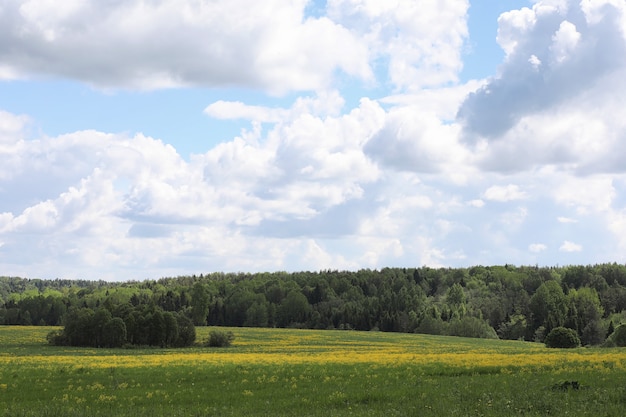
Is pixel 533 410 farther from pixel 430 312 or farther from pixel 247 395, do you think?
pixel 430 312

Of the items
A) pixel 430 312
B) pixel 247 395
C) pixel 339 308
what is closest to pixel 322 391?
pixel 247 395

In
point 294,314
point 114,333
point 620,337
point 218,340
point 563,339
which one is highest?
point 620,337

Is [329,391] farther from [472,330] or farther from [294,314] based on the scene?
[294,314]

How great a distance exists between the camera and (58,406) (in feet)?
80.9

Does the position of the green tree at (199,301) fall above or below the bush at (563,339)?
above

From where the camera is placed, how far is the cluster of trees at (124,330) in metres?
88.9

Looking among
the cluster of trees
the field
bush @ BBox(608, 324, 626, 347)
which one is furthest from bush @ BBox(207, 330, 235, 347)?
bush @ BBox(608, 324, 626, 347)

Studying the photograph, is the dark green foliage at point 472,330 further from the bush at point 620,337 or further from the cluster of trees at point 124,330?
the cluster of trees at point 124,330

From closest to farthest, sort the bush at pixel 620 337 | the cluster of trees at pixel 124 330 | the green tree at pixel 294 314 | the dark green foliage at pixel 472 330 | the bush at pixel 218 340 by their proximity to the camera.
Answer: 1. the bush at pixel 620 337
2. the bush at pixel 218 340
3. the cluster of trees at pixel 124 330
4. the dark green foliage at pixel 472 330
5. the green tree at pixel 294 314

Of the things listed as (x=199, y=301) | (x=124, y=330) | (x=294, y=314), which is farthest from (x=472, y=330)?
(x=124, y=330)

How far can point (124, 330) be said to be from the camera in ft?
291

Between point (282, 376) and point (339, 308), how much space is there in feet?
518

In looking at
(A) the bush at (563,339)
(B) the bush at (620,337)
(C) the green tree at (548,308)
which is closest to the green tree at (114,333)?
(A) the bush at (563,339)

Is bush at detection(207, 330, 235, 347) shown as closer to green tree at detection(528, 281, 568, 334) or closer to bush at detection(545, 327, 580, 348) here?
bush at detection(545, 327, 580, 348)
